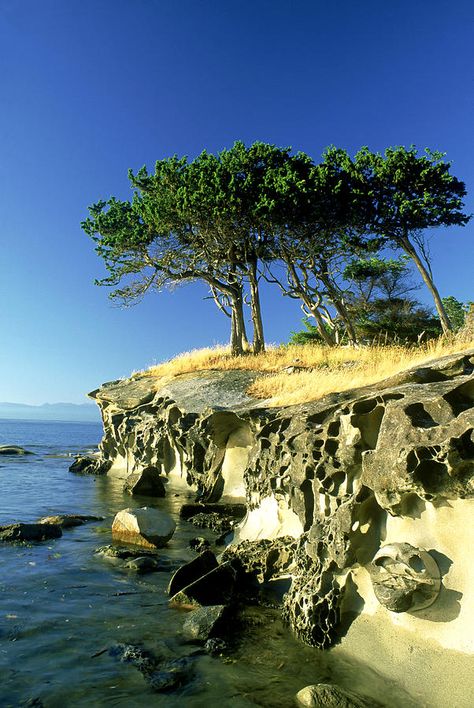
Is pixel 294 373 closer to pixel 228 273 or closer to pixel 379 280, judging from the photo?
pixel 228 273

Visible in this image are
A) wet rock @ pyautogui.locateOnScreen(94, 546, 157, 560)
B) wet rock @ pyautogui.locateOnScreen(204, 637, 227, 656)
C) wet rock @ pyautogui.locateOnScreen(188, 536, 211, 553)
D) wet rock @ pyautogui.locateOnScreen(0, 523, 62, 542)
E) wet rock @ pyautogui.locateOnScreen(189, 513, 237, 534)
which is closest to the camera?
wet rock @ pyautogui.locateOnScreen(204, 637, 227, 656)

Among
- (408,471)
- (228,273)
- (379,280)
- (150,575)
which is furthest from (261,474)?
(379,280)

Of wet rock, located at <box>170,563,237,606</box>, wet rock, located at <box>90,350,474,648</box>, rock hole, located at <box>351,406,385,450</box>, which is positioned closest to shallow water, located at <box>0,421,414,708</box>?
wet rock, located at <box>170,563,237,606</box>

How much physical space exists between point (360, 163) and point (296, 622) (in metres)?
27.9

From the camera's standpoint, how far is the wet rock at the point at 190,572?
30.7 feet

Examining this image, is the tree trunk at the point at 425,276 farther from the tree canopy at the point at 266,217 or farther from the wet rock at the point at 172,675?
the wet rock at the point at 172,675

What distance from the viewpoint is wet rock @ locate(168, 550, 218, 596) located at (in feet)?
30.7

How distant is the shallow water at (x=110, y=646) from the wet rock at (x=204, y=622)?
0.19 metres

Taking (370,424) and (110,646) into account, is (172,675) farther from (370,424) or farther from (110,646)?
(370,424)

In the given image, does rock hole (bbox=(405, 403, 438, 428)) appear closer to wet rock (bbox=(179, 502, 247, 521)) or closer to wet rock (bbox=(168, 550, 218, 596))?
wet rock (bbox=(168, 550, 218, 596))

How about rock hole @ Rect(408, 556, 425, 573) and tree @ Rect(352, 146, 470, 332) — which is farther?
tree @ Rect(352, 146, 470, 332)

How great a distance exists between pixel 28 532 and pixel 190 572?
5.41 meters

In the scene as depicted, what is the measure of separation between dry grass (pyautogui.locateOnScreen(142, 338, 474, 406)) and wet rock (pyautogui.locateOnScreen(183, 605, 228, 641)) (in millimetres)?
8493

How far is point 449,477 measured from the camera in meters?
6.59
